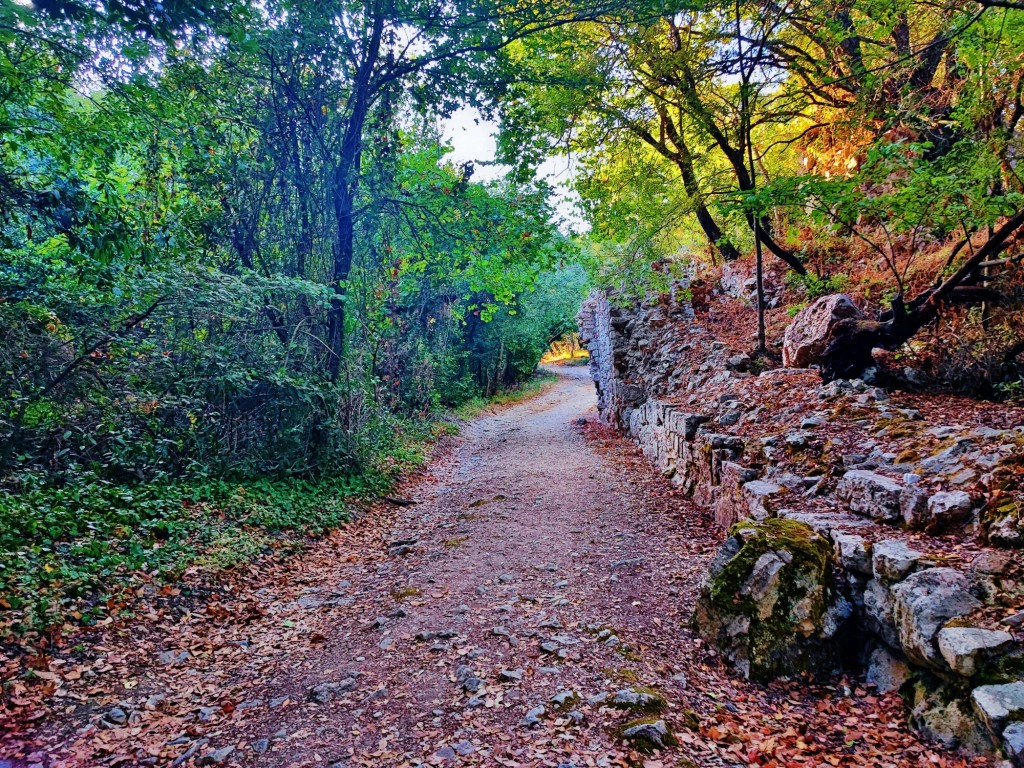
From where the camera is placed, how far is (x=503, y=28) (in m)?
7.61

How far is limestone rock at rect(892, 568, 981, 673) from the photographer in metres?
2.52

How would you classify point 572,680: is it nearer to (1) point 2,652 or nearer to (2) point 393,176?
(1) point 2,652

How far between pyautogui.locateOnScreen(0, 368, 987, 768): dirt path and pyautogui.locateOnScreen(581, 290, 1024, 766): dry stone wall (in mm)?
237

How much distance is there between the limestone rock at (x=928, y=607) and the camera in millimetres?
2523

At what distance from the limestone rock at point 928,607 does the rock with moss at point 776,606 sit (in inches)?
17.2

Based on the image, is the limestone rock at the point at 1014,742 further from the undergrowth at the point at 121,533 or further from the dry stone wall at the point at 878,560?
the undergrowth at the point at 121,533

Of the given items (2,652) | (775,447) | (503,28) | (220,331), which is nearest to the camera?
(2,652)

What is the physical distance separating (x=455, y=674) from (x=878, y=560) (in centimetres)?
281

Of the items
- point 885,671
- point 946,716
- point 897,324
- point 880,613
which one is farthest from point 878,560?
point 897,324

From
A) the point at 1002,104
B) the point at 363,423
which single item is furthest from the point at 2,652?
the point at 1002,104

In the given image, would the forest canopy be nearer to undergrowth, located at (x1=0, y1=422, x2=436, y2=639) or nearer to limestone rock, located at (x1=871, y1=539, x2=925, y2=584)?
undergrowth, located at (x1=0, y1=422, x2=436, y2=639)

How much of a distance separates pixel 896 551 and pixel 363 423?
7.06 metres

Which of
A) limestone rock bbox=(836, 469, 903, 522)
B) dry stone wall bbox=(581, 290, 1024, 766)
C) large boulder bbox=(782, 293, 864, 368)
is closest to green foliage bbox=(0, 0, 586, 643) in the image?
large boulder bbox=(782, 293, 864, 368)

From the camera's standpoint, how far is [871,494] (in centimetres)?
380
